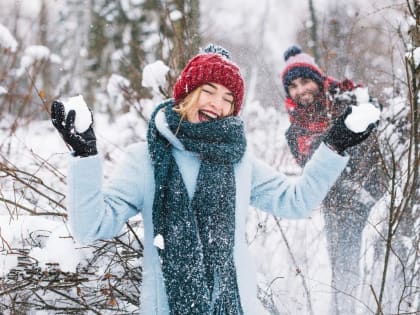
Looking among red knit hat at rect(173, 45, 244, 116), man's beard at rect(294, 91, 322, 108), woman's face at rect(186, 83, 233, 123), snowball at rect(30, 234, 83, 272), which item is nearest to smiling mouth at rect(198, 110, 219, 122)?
woman's face at rect(186, 83, 233, 123)

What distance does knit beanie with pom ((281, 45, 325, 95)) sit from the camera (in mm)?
3277

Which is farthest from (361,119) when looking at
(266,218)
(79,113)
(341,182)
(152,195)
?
(266,218)

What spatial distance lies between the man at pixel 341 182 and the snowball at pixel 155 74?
906mm

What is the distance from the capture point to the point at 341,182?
9.50 feet

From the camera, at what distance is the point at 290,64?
11.3 feet

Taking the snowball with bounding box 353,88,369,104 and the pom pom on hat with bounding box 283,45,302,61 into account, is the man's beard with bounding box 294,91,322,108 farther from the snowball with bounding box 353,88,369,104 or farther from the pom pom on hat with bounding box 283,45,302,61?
the pom pom on hat with bounding box 283,45,302,61

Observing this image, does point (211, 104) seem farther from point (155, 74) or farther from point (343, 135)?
point (155, 74)

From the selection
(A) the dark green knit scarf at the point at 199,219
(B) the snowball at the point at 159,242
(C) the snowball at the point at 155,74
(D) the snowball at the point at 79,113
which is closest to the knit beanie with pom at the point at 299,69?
(C) the snowball at the point at 155,74

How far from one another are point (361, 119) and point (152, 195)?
0.82 meters

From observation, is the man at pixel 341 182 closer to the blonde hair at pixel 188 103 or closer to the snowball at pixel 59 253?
the blonde hair at pixel 188 103

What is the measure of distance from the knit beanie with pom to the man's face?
0.10 feet

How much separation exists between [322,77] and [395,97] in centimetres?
50

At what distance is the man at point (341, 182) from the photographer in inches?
112

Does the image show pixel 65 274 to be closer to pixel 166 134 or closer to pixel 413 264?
pixel 166 134
